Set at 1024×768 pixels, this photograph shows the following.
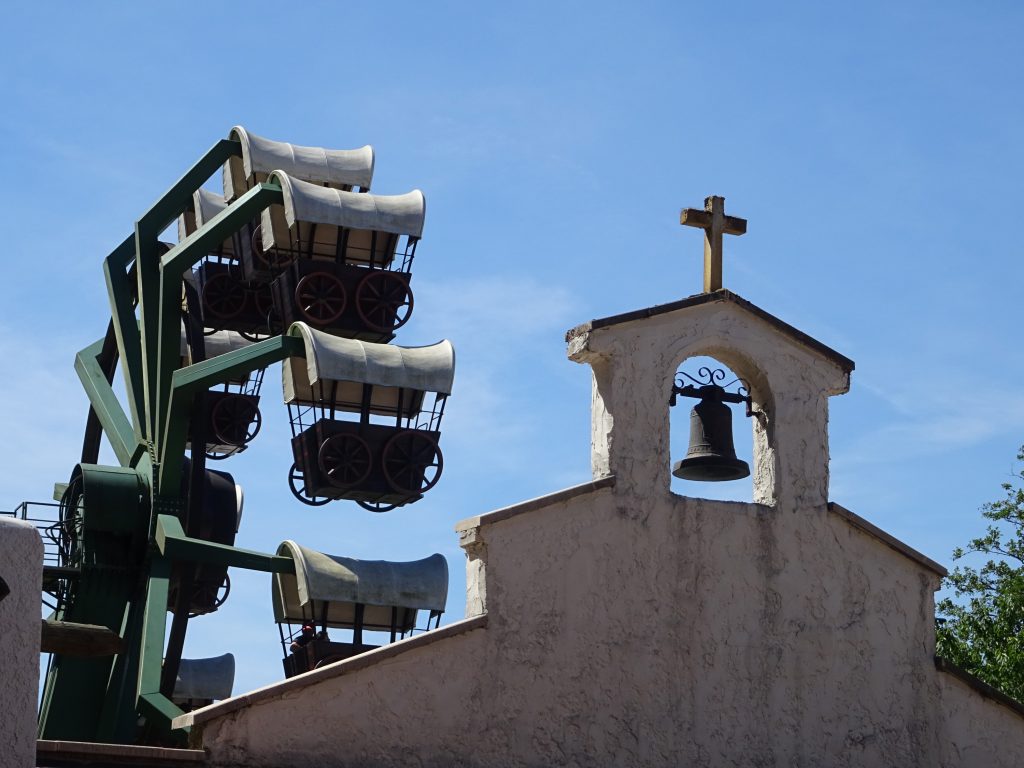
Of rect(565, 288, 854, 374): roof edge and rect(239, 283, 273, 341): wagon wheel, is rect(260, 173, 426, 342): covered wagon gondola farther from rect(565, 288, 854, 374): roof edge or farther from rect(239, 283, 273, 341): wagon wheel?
rect(565, 288, 854, 374): roof edge

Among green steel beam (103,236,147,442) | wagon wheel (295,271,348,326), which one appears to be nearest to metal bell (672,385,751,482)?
wagon wheel (295,271,348,326)

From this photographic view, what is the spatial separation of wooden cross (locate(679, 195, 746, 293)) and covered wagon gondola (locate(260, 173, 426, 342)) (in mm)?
10355

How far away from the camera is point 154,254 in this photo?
23156mm

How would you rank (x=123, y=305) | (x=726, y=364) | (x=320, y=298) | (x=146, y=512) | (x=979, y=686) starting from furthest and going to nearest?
(x=123, y=305), (x=320, y=298), (x=146, y=512), (x=726, y=364), (x=979, y=686)

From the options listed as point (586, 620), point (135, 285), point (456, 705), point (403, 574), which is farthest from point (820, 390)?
point (135, 285)

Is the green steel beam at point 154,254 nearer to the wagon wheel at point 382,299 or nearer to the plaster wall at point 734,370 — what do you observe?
the wagon wheel at point 382,299

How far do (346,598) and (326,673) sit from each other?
11.2m

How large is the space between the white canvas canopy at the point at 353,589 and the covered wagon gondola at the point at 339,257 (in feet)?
9.48

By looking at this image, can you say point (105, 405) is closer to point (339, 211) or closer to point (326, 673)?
point (339, 211)

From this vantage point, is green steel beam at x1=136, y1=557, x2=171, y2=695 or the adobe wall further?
green steel beam at x1=136, y1=557, x2=171, y2=695

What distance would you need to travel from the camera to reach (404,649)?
1112 cm

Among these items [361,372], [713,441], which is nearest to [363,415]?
[361,372]

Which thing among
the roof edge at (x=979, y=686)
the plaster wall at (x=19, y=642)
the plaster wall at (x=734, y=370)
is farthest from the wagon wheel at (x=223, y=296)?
the plaster wall at (x=19, y=642)

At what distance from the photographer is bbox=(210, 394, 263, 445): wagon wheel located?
25.0m
